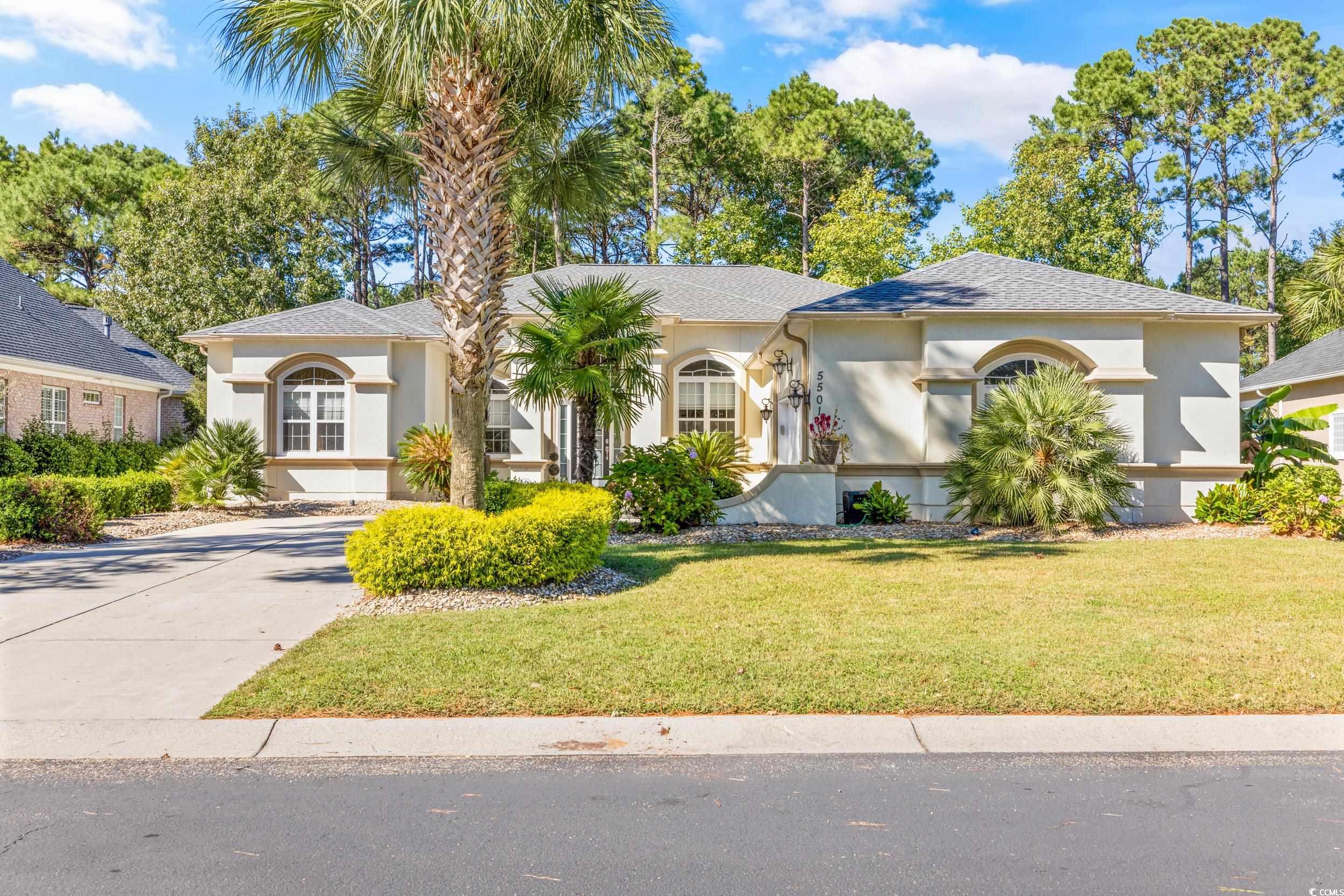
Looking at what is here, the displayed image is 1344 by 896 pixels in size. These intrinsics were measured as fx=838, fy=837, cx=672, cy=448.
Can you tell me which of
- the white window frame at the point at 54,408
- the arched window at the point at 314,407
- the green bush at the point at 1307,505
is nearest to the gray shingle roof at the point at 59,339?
the white window frame at the point at 54,408

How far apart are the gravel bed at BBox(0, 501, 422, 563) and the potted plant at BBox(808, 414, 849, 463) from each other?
8.84 m

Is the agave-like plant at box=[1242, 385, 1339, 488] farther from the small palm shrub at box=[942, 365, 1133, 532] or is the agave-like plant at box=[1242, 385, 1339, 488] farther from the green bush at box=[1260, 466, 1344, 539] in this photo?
the small palm shrub at box=[942, 365, 1133, 532]

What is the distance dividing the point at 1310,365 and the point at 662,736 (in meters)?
24.9

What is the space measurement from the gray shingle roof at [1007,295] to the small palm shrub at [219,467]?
12.1 meters

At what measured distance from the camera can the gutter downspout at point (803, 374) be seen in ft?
52.2

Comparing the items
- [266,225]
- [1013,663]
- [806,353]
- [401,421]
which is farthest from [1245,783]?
[266,225]

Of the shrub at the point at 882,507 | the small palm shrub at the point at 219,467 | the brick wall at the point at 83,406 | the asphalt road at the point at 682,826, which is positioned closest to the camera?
the asphalt road at the point at 682,826

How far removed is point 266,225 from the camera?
29156 mm

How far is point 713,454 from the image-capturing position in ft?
53.7

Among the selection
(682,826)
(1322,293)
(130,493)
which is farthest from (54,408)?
(1322,293)

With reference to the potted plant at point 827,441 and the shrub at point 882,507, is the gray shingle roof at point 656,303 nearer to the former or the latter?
the potted plant at point 827,441

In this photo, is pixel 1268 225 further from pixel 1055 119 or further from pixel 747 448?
pixel 747 448

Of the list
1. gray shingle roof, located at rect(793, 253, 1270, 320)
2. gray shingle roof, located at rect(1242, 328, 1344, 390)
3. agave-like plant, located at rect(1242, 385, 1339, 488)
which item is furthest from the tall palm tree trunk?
gray shingle roof, located at rect(1242, 328, 1344, 390)

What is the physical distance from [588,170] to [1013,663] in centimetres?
864
